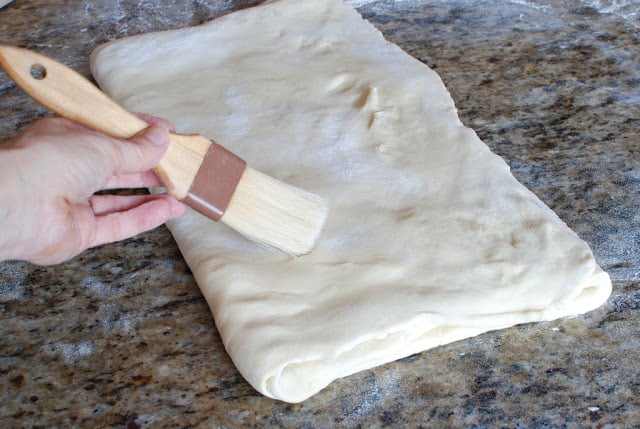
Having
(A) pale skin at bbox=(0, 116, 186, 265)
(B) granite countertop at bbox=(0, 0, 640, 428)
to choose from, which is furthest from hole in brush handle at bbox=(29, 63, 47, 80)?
(B) granite countertop at bbox=(0, 0, 640, 428)

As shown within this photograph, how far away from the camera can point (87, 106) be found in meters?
1.29

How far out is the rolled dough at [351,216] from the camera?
137 centimetres

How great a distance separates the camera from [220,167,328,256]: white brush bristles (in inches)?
56.6

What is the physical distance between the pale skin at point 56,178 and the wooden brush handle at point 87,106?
3 centimetres

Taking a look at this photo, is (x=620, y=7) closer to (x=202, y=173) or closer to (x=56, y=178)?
(x=202, y=173)

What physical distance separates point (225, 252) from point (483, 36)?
141cm

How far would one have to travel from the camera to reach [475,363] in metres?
1.41

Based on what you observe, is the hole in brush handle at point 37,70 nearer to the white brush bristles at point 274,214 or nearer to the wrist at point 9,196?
the wrist at point 9,196

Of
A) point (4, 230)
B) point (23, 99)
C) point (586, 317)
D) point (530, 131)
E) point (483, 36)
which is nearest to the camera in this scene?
point (4, 230)

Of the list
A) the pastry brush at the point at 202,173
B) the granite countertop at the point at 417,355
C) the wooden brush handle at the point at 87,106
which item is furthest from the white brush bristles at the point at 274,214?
the granite countertop at the point at 417,355

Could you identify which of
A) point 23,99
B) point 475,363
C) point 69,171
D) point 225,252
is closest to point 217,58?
point 23,99

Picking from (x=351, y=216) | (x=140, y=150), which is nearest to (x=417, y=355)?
(x=351, y=216)

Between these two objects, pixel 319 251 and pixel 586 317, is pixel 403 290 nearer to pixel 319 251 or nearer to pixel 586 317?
pixel 319 251

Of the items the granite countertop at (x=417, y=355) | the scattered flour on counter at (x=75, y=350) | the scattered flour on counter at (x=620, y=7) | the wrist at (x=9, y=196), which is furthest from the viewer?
the scattered flour on counter at (x=620, y=7)
